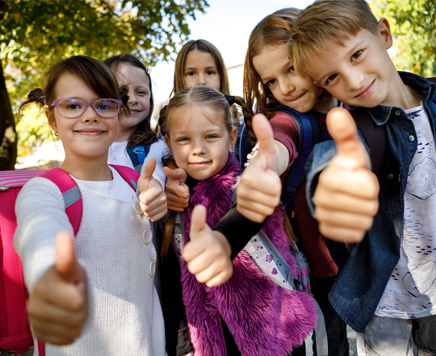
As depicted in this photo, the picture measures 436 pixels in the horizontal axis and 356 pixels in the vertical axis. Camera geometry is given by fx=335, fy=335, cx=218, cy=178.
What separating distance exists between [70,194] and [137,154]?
90 cm

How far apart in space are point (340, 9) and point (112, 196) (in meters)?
1.32

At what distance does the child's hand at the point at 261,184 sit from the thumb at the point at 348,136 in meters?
0.21

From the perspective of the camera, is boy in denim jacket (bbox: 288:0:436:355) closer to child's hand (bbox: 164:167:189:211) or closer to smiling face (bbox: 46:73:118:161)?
child's hand (bbox: 164:167:189:211)

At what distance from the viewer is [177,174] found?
1.66 meters

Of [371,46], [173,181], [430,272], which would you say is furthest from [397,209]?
[173,181]

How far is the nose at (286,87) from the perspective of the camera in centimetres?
175

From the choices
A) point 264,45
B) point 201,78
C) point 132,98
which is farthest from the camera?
point 201,78

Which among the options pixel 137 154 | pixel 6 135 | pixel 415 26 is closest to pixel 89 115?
pixel 137 154

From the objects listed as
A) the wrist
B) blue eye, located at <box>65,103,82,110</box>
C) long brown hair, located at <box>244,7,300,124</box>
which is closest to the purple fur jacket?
the wrist

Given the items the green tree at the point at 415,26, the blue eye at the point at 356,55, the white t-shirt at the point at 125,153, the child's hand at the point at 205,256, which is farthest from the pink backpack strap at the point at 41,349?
the green tree at the point at 415,26

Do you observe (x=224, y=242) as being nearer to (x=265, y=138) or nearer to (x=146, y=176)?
(x=265, y=138)

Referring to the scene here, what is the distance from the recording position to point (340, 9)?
1465 millimetres

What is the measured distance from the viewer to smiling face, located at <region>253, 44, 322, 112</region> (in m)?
1.75

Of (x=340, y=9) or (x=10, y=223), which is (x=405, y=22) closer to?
(x=340, y=9)
